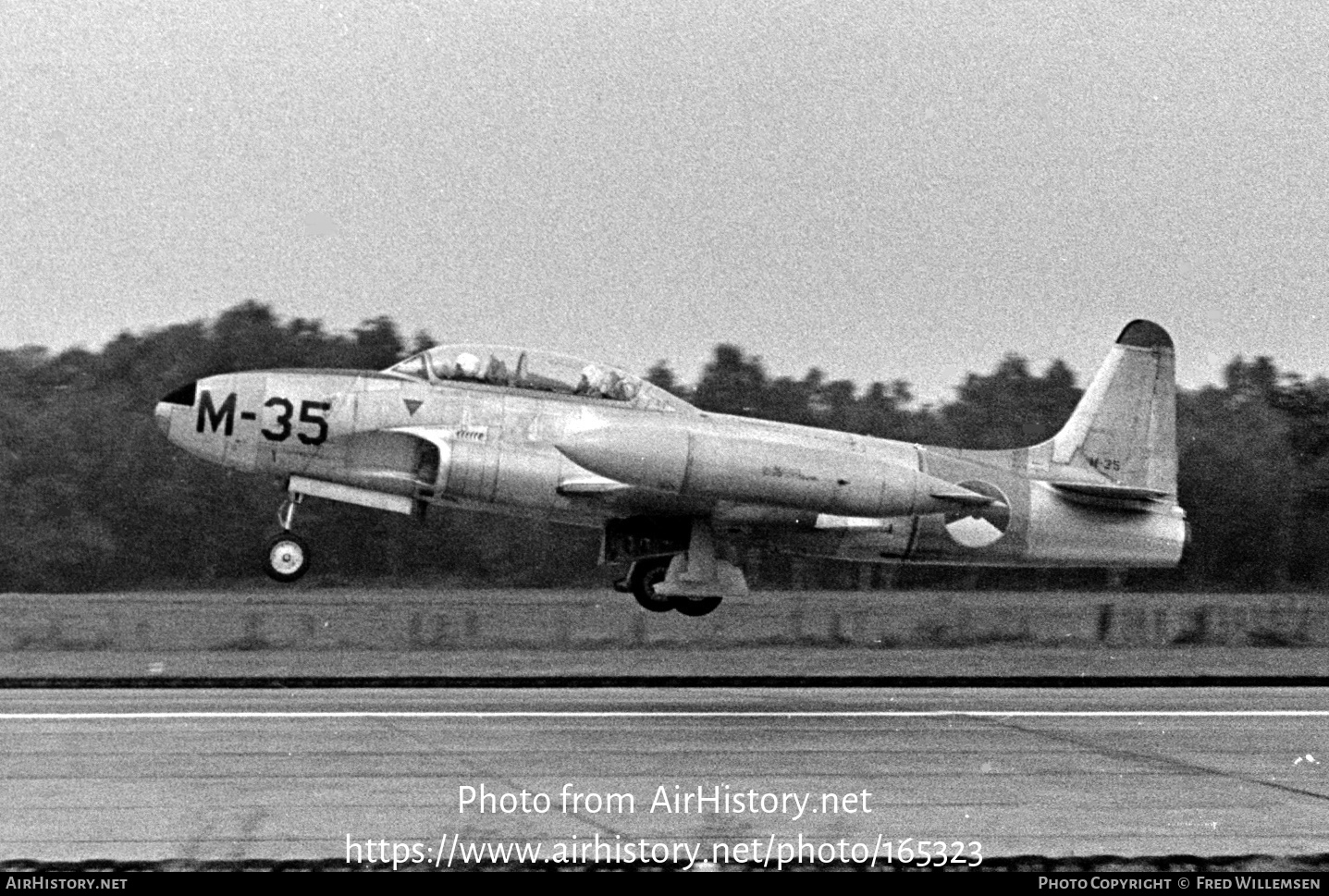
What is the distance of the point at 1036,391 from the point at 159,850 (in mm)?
21564

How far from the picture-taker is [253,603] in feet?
74.8

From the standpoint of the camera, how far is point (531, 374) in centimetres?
1686

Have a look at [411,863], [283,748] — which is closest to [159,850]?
[411,863]

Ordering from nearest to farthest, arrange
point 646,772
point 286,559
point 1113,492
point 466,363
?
point 646,772 → point 286,559 → point 466,363 → point 1113,492

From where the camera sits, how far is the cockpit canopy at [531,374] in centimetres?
1684

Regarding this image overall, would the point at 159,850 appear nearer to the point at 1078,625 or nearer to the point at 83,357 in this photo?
the point at 1078,625

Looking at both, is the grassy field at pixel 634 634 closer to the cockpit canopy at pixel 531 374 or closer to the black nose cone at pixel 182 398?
the black nose cone at pixel 182 398

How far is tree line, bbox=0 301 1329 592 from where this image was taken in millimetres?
23141

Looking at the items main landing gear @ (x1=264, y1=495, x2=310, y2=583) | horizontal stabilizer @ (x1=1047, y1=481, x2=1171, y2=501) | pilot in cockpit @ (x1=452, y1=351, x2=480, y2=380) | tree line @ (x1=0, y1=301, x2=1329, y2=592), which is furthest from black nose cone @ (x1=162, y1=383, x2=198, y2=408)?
horizontal stabilizer @ (x1=1047, y1=481, x2=1171, y2=501)

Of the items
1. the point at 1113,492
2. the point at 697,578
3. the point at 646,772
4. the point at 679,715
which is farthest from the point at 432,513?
the point at 646,772

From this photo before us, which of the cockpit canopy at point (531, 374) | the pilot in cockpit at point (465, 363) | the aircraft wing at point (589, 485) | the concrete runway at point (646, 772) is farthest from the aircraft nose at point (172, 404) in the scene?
the aircraft wing at point (589, 485)

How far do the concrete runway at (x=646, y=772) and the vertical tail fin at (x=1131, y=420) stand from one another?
4549mm

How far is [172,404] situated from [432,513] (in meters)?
7.87

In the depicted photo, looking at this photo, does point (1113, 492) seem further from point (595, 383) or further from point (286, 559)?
point (286, 559)
